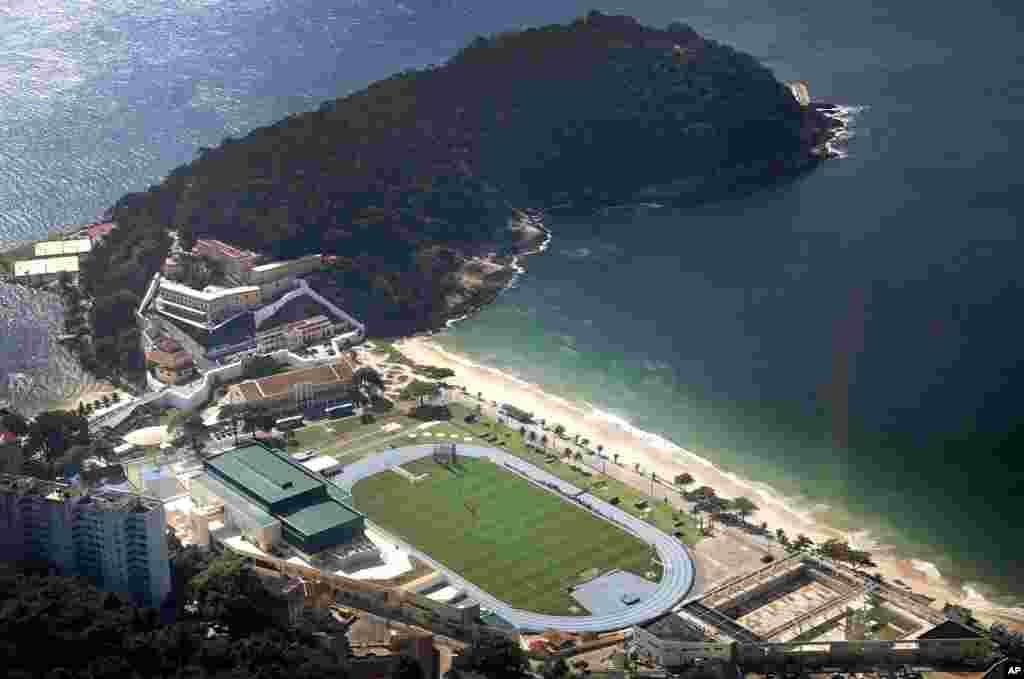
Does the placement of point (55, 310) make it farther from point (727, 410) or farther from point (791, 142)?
point (791, 142)

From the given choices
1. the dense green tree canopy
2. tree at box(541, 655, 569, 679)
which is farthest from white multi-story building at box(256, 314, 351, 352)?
tree at box(541, 655, 569, 679)

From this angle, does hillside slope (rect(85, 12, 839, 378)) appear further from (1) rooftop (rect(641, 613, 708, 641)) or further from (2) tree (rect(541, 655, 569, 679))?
(2) tree (rect(541, 655, 569, 679))

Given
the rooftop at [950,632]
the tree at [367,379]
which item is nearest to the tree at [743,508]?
the rooftop at [950,632]

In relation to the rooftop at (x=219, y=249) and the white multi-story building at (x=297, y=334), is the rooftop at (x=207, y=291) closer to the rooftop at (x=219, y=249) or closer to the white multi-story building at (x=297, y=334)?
the white multi-story building at (x=297, y=334)

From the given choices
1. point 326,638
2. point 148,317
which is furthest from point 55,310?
point 326,638

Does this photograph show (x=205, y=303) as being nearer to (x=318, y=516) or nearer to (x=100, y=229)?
(x=100, y=229)

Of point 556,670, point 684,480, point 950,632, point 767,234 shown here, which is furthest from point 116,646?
point 767,234
